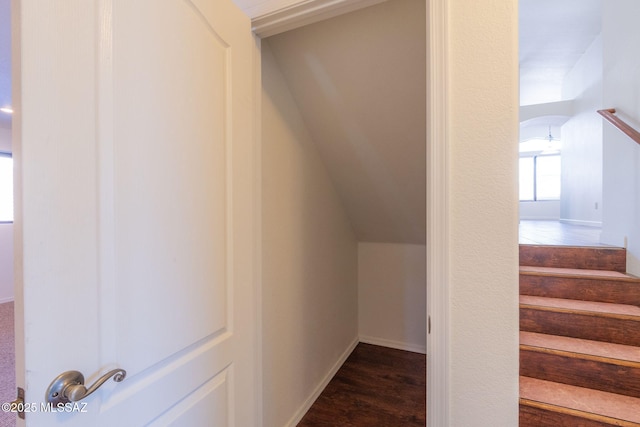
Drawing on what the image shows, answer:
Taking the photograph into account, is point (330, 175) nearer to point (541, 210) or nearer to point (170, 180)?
point (170, 180)

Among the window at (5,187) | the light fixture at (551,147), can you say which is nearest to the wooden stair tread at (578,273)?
the light fixture at (551,147)

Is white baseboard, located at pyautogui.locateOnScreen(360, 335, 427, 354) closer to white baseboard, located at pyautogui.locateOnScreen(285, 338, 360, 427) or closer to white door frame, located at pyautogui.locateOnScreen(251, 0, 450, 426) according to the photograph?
white baseboard, located at pyautogui.locateOnScreen(285, 338, 360, 427)

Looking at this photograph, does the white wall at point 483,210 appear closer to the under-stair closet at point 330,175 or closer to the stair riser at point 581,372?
the under-stair closet at point 330,175

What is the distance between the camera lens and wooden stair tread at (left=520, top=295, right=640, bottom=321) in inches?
60.6

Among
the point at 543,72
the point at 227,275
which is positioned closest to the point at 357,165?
the point at 227,275

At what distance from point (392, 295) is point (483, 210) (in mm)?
2163

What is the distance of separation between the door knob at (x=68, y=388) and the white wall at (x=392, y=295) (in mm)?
2535

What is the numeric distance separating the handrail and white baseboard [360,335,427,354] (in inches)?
89.3

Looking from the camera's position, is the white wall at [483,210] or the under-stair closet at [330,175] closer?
the white wall at [483,210]

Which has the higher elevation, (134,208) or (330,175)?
(330,175)

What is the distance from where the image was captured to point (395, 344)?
9.18ft

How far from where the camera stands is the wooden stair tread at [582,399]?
45.4 inches

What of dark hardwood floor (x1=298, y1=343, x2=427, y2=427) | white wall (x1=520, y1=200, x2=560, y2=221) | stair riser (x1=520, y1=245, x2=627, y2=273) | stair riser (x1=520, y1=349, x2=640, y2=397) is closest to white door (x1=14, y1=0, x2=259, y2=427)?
dark hardwood floor (x1=298, y1=343, x2=427, y2=427)

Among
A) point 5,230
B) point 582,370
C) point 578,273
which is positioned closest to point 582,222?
point 578,273
